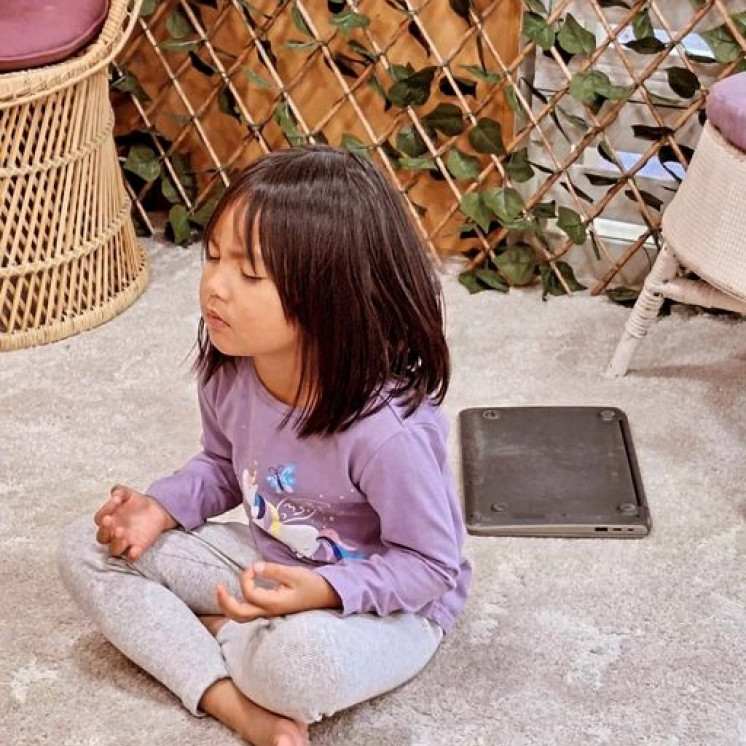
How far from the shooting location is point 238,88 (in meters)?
1.90

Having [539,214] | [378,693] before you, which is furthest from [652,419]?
[378,693]

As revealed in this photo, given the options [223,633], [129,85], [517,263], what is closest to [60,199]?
[129,85]

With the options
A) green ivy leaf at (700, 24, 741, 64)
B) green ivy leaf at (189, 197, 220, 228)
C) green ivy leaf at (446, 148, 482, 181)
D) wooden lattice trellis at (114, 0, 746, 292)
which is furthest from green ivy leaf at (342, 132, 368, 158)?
green ivy leaf at (700, 24, 741, 64)

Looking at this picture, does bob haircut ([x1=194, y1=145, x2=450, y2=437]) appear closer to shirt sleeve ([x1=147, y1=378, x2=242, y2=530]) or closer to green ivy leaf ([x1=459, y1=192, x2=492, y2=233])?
shirt sleeve ([x1=147, y1=378, x2=242, y2=530])

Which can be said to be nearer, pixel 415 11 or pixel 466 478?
pixel 466 478

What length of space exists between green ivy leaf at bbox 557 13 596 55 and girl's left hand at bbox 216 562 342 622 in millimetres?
961

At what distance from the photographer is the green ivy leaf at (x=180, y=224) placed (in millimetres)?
1903

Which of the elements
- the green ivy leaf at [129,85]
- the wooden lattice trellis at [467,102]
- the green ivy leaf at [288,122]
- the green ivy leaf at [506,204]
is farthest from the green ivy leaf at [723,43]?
the green ivy leaf at [129,85]

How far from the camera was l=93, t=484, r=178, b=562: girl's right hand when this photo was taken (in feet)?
3.39

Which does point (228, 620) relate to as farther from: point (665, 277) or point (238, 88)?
point (238, 88)

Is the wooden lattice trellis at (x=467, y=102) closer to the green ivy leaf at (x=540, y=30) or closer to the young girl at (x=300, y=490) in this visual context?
the green ivy leaf at (x=540, y=30)

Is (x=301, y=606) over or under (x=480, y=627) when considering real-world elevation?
over

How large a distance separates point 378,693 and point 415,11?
1021 millimetres

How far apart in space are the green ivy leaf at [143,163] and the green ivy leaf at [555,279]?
0.62 meters
